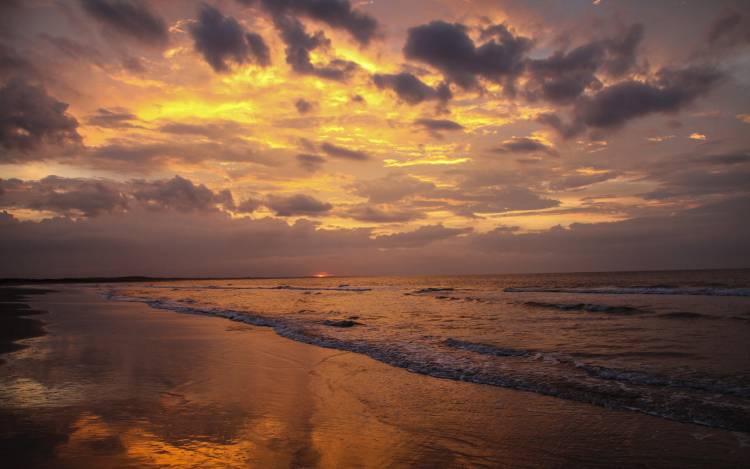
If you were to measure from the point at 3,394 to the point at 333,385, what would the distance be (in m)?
6.21

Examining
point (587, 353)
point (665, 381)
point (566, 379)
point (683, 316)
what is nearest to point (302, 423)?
point (566, 379)

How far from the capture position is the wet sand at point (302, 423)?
17.7 feet

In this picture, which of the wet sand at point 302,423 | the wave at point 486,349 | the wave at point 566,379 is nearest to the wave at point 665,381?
the wave at point 566,379

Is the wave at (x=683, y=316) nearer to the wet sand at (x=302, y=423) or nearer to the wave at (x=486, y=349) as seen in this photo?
the wave at (x=486, y=349)

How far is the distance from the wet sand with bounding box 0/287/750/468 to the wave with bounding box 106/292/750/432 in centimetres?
55

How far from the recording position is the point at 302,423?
265 inches

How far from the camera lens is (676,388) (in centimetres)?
891

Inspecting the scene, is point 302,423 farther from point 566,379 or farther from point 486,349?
point 486,349

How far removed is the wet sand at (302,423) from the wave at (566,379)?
550mm

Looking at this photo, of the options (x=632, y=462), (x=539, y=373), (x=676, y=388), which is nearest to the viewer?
(x=632, y=462)

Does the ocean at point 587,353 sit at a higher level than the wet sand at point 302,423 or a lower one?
lower

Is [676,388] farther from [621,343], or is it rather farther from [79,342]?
[79,342]

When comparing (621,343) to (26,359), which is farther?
(621,343)

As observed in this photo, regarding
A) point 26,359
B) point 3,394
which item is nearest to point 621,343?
point 3,394
